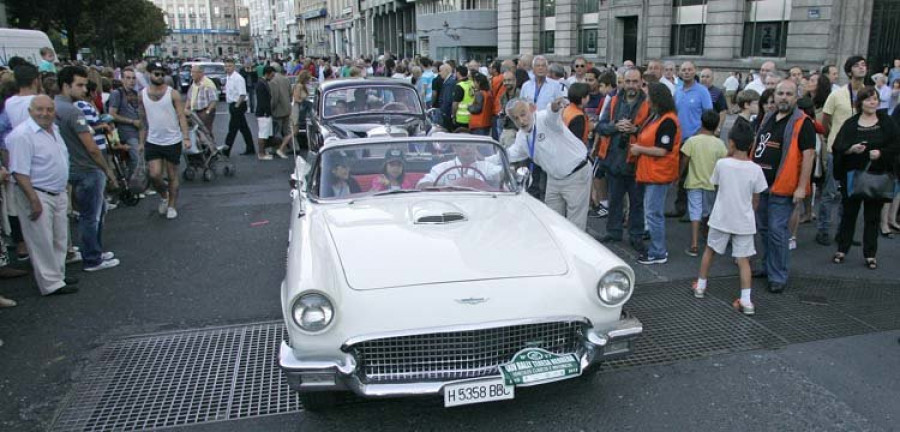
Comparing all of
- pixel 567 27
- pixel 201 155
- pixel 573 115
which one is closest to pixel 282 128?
pixel 201 155

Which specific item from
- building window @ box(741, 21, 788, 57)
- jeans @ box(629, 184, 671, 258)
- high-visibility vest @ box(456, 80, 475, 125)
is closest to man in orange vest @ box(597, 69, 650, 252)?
jeans @ box(629, 184, 671, 258)

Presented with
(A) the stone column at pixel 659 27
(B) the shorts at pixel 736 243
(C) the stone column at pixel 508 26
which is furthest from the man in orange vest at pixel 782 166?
(C) the stone column at pixel 508 26

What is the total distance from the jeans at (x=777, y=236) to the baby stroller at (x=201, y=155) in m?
8.68

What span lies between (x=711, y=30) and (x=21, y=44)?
21044 millimetres

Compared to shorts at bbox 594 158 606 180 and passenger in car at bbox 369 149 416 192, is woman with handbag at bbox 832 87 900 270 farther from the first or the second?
passenger in car at bbox 369 149 416 192

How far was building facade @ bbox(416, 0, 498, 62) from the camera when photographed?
142ft

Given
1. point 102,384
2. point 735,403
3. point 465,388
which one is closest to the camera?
point 465,388

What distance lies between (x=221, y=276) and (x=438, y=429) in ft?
11.6

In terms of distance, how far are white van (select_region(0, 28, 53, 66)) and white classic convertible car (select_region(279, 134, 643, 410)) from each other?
15319mm

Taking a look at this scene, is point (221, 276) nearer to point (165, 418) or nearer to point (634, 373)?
point (165, 418)

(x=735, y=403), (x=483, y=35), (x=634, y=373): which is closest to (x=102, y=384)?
(x=634, y=373)

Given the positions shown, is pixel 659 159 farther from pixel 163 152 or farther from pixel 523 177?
pixel 163 152

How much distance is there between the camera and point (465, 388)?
3234mm

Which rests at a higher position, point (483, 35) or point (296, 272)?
point (483, 35)
